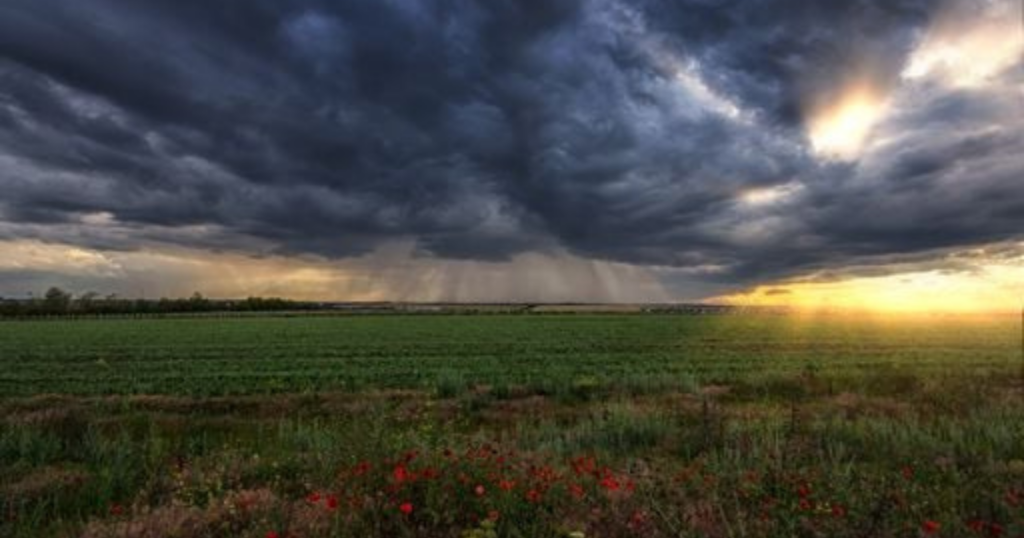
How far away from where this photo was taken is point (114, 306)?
142 metres

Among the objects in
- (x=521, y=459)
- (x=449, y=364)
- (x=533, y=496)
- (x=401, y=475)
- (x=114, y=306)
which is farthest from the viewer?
(x=114, y=306)

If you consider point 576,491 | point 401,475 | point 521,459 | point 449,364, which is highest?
point 401,475

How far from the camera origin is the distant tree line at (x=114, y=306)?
433 ft

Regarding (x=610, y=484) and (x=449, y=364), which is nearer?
(x=610, y=484)

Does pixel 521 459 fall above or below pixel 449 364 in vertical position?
above

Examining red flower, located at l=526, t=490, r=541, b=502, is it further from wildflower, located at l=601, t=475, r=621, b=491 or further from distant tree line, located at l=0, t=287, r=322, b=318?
distant tree line, located at l=0, t=287, r=322, b=318

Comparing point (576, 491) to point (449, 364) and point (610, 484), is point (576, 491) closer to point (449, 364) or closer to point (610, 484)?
point (610, 484)

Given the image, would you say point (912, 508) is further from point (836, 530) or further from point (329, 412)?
point (329, 412)

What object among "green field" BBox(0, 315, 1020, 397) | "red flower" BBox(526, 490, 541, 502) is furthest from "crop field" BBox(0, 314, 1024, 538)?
"green field" BBox(0, 315, 1020, 397)

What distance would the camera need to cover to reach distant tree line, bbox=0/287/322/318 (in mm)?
132125

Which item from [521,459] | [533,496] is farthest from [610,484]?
[521,459]

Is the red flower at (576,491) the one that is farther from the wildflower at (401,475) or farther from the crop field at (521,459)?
the wildflower at (401,475)

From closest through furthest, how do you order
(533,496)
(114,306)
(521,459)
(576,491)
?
(533,496), (576,491), (521,459), (114,306)

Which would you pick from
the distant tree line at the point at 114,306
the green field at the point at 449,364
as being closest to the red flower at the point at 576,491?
the green field at the point at 449,364
